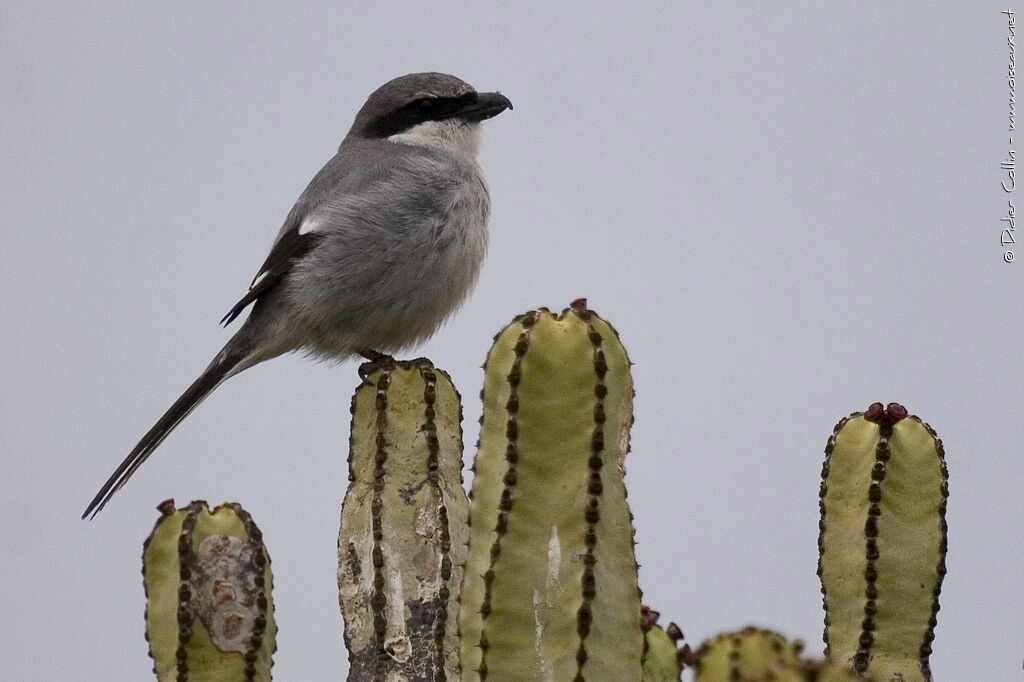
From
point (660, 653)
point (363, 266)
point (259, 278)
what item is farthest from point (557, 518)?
point (259, 278)

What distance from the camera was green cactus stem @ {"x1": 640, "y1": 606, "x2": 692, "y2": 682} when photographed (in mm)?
4219

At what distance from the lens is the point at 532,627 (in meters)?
3.84

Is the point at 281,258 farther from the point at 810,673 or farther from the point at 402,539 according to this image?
the point at 810,673

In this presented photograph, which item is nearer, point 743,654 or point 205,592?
point 743,654

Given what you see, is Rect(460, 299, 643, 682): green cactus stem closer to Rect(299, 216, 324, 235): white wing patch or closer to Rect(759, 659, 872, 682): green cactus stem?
Rect(759, 659, 872, 682): green cactus stem

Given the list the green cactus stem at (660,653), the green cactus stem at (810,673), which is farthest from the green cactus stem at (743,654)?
the green cactus stem at (660,653)

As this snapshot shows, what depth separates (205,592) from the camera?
4.53 meters

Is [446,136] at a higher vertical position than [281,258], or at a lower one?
higher

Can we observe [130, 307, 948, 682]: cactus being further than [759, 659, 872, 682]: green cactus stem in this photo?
Yes

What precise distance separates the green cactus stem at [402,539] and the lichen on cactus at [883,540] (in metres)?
1.27

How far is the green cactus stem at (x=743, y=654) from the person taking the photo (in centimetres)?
276

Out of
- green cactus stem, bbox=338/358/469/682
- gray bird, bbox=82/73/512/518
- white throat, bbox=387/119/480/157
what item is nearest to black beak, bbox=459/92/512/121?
white throat, bbox=387/119/480/157

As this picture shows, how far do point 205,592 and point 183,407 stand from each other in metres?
3.08

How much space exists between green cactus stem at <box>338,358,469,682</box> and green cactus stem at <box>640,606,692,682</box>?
85cm
